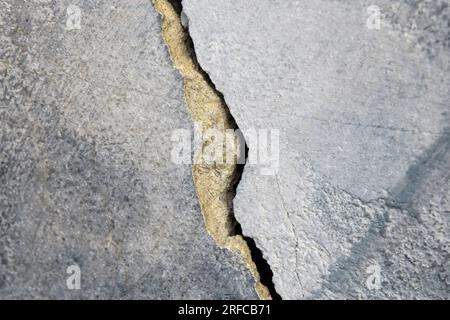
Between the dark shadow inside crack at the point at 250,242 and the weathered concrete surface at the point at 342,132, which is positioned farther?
the dark shadow inside crack at the point at 250,242

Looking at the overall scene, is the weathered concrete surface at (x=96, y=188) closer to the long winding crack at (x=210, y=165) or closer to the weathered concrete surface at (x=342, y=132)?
the long winding crack at (x=210, y=165)

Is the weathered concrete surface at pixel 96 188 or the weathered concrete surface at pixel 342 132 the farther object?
the weathered concrete surface at pixel 96 188

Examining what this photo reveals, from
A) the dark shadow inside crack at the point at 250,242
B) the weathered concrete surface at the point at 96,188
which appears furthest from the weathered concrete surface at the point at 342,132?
the weathered concrete surface at the point at 96,188

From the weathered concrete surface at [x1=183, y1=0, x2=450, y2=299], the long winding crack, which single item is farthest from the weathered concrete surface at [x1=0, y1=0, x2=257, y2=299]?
the weathered concrete surface at [x1=183, y1=0, x2=450, y2=299]

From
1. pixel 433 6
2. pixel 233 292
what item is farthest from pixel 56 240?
pixel 433 6
